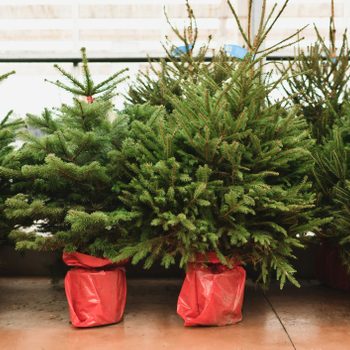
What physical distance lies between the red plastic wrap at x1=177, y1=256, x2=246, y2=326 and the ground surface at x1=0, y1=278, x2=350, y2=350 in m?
0.07

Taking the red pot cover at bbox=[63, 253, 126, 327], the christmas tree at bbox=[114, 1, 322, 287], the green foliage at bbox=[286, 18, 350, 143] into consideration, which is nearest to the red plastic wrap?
the christmas tree at bbox=[114, 1, 322, 287]

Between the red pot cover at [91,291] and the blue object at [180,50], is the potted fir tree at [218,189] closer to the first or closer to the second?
the red pot cover at [91,291]

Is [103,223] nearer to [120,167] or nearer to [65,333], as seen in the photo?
[120,167]

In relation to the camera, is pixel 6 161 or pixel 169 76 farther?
pixel 169 76

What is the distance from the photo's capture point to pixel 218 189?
3137 mm

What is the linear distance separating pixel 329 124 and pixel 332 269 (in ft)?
4.04

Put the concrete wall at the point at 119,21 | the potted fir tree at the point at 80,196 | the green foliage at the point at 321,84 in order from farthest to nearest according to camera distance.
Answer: the concrete wall at the point at 119,21 → the green foliage at the point at 321,84 → the potted fir tree at the point at 80,196

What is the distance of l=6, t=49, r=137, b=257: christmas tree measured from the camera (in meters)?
3.08

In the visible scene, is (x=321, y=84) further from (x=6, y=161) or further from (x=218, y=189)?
(x=6, y=161)

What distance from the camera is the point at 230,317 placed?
3.29 m

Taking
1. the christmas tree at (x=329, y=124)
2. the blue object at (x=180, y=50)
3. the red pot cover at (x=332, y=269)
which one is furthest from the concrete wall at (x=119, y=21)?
the red pot cover at (x=332, y=269)

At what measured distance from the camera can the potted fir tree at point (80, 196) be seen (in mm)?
3104

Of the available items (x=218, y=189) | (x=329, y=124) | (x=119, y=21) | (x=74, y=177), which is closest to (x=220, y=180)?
(x=218, y=189)

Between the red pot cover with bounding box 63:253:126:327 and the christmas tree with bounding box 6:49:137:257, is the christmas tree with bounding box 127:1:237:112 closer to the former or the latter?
the christmas tree with bounding box 6:49:137:257
